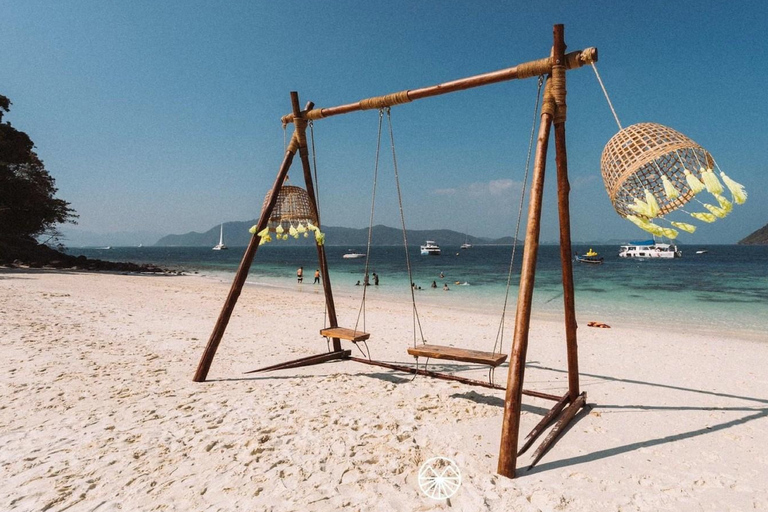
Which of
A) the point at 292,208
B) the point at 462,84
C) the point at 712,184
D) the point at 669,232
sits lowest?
the point at 669,232

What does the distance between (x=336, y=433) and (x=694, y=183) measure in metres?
3.72

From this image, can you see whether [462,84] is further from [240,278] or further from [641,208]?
[240,278]

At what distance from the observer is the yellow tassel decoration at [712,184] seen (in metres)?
2.90

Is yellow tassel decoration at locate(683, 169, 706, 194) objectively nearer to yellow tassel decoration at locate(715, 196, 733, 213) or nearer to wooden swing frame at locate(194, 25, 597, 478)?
yellow tassel decoration at locate(715, 196, 733, 213)

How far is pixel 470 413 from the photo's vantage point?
4.43 meters

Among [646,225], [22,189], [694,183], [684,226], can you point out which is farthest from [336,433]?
[22,189]

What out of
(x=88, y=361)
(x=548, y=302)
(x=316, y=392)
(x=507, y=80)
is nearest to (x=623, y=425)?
(x=316, y=392)

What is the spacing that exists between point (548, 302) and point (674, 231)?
17.8 metres

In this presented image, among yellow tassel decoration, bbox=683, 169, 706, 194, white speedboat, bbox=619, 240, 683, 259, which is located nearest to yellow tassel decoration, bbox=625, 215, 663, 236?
yellow tassel decoration, bbox=683, 169, 706, 194

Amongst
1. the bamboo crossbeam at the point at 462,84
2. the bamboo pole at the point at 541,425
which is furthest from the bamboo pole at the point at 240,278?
the bamboo pole at the point at 541,425

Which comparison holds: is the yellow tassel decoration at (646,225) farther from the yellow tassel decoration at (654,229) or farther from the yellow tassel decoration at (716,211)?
the yellow tassel decoration at (716,211)

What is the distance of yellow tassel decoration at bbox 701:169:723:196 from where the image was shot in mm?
2898

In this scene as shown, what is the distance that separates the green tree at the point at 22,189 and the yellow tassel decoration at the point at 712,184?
35021 mm

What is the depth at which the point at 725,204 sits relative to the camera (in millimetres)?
2912
